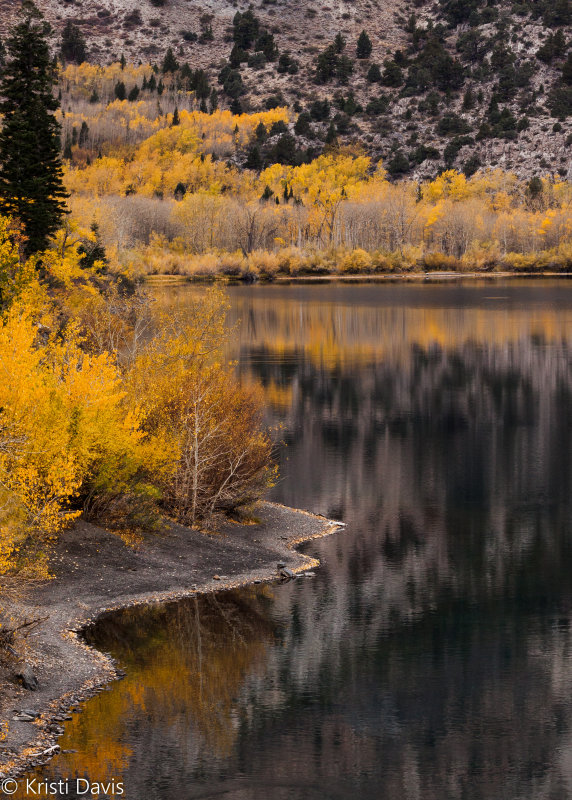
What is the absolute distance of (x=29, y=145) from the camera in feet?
164

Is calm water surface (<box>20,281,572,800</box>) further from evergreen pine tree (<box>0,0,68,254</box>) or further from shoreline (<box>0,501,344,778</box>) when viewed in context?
evergreen pine tree (<box>0,0,68,254</box>)

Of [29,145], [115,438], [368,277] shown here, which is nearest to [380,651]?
[115,438]

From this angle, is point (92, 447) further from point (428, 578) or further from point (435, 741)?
point (435, 741)

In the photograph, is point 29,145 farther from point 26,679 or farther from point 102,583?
point 26,679

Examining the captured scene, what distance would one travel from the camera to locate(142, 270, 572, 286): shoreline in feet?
405

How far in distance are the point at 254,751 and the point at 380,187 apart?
162876mm

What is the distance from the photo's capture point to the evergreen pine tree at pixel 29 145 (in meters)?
49.9

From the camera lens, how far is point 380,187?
17425cm

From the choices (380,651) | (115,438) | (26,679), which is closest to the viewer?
(26,679)

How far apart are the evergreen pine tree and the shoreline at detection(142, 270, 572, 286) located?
66239 millimetres

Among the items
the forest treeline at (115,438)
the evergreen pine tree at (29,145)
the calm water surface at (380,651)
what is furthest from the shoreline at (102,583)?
the evergreen pine tree at (29,145)

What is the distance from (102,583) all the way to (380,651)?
16.9ft

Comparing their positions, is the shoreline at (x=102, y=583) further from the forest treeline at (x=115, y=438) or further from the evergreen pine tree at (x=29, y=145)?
the evergreen pine tree at (x=29, y=145)

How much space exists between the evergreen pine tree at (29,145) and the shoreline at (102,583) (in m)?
25.9
